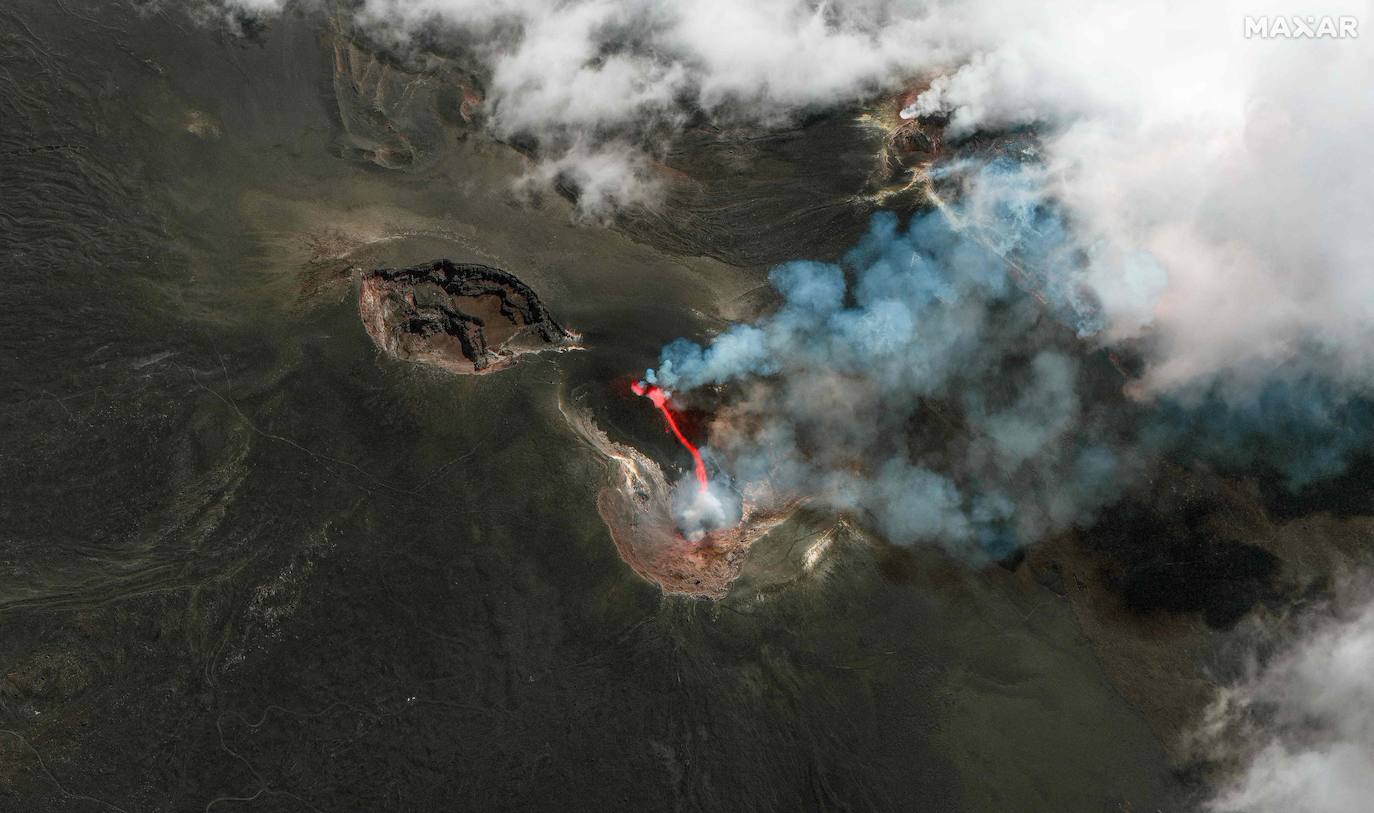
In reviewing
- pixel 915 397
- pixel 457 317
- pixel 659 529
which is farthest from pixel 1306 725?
pixel 457 317

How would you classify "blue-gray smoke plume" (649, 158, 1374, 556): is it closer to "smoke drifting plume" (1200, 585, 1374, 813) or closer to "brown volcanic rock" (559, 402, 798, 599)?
"brown volcanic rock" (559, 402, 798, 599)

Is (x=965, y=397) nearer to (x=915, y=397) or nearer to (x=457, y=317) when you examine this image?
(x=915, y=397)

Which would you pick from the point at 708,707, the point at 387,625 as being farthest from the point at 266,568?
the point at 708,707

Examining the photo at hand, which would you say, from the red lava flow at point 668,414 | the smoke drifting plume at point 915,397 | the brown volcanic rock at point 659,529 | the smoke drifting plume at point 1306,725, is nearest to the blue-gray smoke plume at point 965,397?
the smoke drifting plume at point 915,397

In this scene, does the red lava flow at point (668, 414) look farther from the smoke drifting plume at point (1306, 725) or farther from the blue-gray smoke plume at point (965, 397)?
the smoke drifting plume at point (1306, 725)

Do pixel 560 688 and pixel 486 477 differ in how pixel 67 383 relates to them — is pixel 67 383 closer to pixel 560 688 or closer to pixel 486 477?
pixel 486 477
